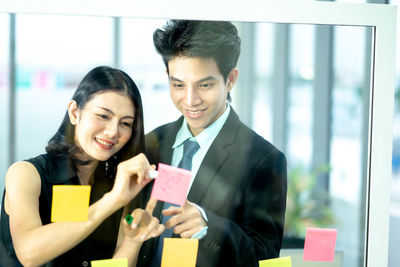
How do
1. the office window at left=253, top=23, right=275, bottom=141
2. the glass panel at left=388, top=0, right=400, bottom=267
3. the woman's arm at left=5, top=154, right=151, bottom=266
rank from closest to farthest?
the woman's arm at left=5, top=154, right=151, bottom=266, the office window at left=253, top=23, right=275, bottom=141, the glass panel at left=388, top=0, right=400, bottom=267

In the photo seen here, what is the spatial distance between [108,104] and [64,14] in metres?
0.27

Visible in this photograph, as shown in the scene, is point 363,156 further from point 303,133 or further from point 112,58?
point 112,58

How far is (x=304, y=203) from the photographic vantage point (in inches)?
50.9

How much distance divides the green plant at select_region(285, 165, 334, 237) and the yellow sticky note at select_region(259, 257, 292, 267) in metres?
0.08

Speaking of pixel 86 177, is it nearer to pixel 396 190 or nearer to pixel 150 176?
pixel 150 176

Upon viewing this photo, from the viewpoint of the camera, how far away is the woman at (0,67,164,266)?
115cm

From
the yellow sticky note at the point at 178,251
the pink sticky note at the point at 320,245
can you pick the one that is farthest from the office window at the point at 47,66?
the pink sticky note at the point at 320,245

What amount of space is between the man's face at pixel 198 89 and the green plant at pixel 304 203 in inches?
11.8

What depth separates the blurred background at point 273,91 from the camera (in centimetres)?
116

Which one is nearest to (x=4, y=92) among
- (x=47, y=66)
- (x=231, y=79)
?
(x=47, y=66)

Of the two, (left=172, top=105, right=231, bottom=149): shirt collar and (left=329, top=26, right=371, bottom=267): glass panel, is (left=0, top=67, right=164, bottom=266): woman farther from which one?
(left=329, top=26, right=371, bottom=267): glass panel

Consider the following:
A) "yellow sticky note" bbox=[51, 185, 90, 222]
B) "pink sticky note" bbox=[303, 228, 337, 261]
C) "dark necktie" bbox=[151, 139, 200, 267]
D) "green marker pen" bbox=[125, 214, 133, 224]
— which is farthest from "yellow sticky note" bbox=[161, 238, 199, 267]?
"pink sticky note" bbox=[303, 228, 337, 261]

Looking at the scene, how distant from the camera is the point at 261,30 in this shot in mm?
1241

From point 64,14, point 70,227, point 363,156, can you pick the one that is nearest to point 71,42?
point 64,14
